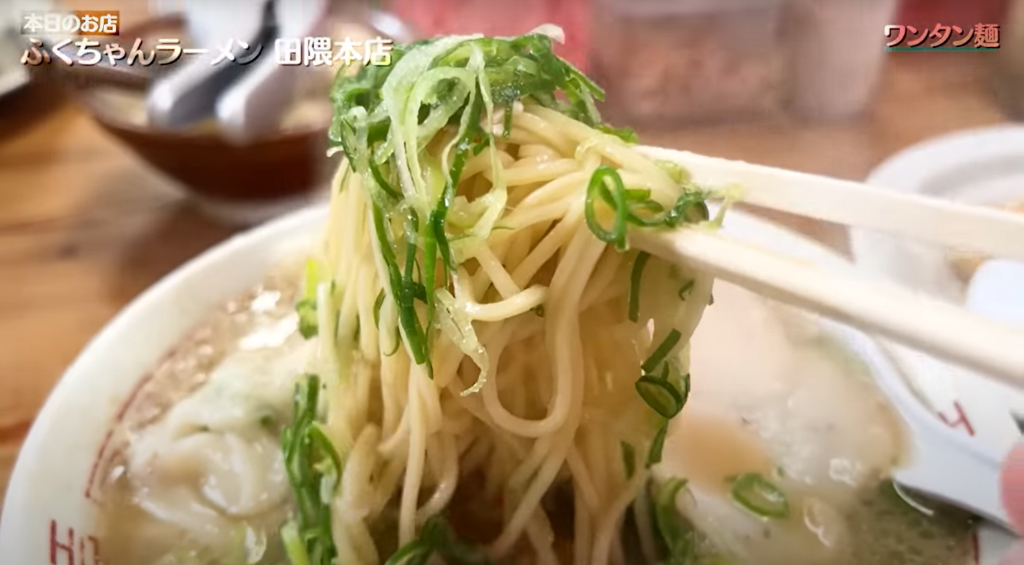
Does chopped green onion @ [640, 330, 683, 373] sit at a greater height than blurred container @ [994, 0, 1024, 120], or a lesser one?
lesser

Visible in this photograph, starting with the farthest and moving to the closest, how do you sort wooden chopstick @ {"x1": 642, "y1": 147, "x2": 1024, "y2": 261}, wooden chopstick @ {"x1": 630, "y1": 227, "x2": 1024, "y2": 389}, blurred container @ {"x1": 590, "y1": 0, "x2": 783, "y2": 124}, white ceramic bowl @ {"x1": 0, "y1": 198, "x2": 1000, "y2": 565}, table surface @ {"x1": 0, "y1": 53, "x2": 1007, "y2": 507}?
1. blurred container @ {"x1": 590, "y1": 0, "x2": 783, "y2": 124}
2. table surface @ {"x1": 0, "y1": 53, "x2": 1007, "y2": 507}
3. white ceramic bowl @ {"x1": 0, "y1": 198, "x2": 1000, "y2": 565}
4. wooden chopstick @ {"x1": 642, "y1": 147, "x2": 1024, "y2": 261}
5. wooden chopstick @ {"x1": 630, "y1": 227, "x2": 1024, "y2": 389}

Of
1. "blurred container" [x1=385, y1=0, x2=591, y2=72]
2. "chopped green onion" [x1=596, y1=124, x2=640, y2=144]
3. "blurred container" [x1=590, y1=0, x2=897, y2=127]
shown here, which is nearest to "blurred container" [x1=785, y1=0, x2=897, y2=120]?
"blurred container" [x1=590, y1=0, x2=897, y2=127]

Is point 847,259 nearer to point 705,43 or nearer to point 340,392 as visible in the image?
point 705,43

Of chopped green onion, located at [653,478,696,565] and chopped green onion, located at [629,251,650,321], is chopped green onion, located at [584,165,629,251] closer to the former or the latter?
chopped green onion, located at [629,251,650,321]

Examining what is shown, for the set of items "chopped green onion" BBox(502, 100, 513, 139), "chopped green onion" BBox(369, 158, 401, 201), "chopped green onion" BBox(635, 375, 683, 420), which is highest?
"chopped green onion" BBox(502, 100, 513, 139)

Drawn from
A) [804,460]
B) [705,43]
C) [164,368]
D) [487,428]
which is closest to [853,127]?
[705,43]
